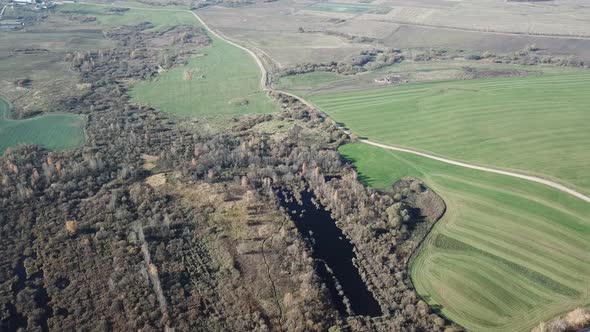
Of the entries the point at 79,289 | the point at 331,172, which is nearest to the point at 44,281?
the point at 79,289

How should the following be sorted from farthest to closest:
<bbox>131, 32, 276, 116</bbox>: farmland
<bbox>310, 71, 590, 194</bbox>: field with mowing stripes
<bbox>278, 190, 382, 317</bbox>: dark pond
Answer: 1. <bbox>131, 32, 276, 116</bbox>: farmland
2. <bbox>310, 71, 590, 194</bbox>: field with mowing stripes
3. <bbox>278, 190, 382, 317</bbox>: dark pond

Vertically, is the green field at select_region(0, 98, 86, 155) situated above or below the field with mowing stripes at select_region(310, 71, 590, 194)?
below

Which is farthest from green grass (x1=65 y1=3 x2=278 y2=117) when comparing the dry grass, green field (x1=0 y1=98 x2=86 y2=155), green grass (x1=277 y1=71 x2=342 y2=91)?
the dry grass

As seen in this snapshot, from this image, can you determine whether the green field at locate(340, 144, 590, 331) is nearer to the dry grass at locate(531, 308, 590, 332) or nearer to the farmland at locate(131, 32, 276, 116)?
the dry grass at locate(531, 308, 590, 332)

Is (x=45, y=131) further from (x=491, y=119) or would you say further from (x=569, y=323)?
(x=569, y=323)

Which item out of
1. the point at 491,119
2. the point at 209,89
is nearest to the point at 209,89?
the point at 209,89

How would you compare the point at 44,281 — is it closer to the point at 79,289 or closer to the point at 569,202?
the point at 79,289

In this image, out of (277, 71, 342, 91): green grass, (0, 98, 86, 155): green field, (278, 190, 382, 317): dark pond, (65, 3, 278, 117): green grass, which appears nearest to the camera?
(278, 190, 382, 317): dark pond

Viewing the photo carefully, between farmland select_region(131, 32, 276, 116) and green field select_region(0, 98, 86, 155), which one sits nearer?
green field select_region(0, 98, 86, 155)
